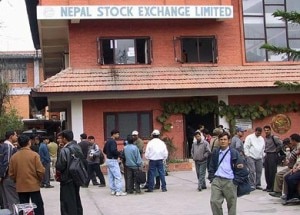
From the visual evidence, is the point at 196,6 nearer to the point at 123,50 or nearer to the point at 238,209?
the point at 123,50

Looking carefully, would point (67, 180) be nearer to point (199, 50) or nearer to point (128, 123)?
point (128, 123)

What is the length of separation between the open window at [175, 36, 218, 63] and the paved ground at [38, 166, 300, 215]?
969 cm

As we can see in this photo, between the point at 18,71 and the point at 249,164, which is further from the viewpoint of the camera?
the point at 18,71

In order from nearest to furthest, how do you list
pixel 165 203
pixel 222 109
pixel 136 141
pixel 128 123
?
pixel 165 203, pixel 136 141, pixel 128 123, pixel 222 109

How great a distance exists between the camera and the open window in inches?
993

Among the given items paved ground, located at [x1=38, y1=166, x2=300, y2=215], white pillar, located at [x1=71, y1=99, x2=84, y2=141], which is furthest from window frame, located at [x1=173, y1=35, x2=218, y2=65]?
paved ground, located at [x1=38, y1=166, x2=300, y2=215]

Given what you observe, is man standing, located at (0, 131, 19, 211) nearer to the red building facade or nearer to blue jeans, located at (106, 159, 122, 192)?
blue jeans, located at (106, 159, 122, 192)

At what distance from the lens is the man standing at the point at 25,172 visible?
9.73m

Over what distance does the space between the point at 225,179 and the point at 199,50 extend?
16.8 metres

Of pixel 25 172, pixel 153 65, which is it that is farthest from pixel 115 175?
pixel 153 65

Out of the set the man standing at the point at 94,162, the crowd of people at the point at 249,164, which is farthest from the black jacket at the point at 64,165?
the man standing at the point at 94,162

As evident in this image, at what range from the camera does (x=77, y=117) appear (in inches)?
930

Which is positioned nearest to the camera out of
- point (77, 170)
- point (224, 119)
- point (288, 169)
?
point (77, 170)

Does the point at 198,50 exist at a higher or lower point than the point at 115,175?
higher
